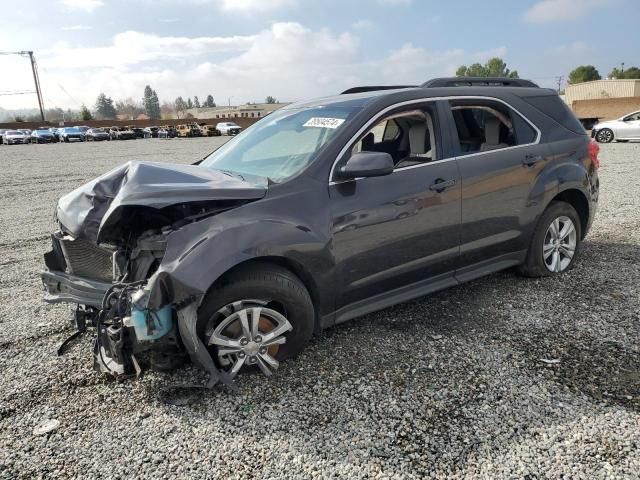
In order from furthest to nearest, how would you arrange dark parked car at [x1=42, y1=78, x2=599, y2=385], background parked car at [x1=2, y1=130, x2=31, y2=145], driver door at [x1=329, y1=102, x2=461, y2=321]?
background parked car at [x1=2, y1=130, x2=31, y2=145] → driver door at [x1=329, y1=102, x2=461, y2=321] → dark parked car at [x1=42, y1=78, x2=599, y2=385]

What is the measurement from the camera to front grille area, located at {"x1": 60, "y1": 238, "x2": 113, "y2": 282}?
128 inches

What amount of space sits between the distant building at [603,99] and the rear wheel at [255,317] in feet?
85.3

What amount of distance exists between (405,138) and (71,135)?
49.8 meters

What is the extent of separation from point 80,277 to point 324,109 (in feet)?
7.25

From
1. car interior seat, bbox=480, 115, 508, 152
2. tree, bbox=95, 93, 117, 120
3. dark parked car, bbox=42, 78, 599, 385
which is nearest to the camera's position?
dark parked car, bbox=42, 78, 599, 385

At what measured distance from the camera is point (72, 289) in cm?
328

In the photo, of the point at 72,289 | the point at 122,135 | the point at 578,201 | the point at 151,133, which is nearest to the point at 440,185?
the point at 578,201

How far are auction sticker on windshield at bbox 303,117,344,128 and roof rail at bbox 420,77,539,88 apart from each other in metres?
0.95

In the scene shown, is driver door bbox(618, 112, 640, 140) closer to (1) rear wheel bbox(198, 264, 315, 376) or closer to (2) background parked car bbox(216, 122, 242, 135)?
(1) rear wheel bbox(198, 264, 315, 376)

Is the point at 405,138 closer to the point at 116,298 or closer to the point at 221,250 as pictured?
the point at 221,250

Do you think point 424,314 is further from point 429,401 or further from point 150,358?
point 150,358

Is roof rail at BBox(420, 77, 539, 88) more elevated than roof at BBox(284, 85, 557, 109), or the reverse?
roof rail at BBox(420, 77, 539, 88)

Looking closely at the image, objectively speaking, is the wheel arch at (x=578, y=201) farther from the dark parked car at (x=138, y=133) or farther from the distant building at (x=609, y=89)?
the distant building at (x=609, y=89)

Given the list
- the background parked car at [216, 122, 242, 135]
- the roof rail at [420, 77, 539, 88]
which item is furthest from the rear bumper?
the background parked car at [216, 122, 242, 135]
